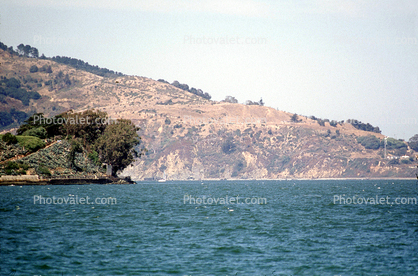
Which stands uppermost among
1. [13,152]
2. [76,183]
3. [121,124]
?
[121,124]

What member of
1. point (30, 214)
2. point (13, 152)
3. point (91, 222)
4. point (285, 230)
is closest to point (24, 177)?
point (13, 152)

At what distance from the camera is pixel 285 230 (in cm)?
3772

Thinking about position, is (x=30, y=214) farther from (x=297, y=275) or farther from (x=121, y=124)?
(x=121, y=124)

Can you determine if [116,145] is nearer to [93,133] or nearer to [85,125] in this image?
[85,125]

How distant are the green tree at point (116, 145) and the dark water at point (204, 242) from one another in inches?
2679

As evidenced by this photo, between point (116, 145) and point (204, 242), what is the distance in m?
89.2

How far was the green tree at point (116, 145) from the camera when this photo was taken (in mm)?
118412

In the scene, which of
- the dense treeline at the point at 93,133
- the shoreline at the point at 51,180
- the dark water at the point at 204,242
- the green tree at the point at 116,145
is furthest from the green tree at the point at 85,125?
the dark water at the point at 204,242

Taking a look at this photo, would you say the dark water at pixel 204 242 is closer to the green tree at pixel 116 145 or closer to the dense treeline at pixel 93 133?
the green tree at pixel 116 145

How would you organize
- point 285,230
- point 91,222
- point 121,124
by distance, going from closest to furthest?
point 285,230, point 91,222, point 121,124

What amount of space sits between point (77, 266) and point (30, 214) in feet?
73.9

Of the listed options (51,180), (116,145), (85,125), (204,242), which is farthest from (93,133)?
(204,242)

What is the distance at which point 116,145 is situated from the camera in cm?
11800

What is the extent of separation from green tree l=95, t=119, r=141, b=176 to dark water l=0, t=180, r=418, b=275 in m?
68.0
